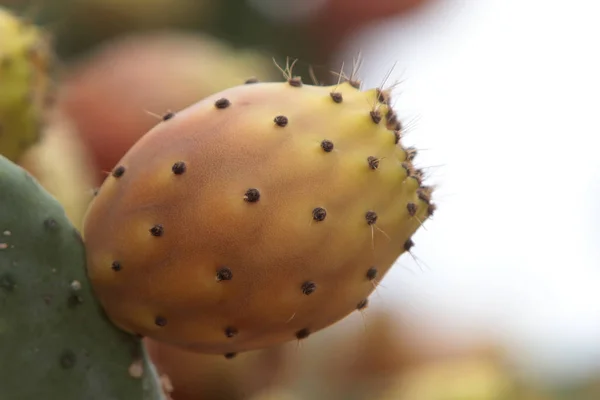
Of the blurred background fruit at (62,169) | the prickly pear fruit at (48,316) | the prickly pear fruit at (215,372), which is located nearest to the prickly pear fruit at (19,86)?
the blurred background fruit at (62,169)

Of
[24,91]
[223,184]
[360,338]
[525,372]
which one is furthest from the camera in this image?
[525,372]

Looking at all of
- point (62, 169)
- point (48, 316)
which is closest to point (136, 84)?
point (62, 169)

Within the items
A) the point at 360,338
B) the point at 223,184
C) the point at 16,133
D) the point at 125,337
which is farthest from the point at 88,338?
the point at 360,338

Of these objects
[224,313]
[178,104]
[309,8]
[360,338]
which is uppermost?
[309,8]

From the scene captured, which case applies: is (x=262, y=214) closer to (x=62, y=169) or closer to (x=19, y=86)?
(x=19, y=86)

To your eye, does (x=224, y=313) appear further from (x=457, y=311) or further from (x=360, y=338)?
(x=457, y=311)

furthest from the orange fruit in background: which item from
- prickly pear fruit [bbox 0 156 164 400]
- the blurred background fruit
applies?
prickly pear fruit [bbox 0 156 164 400]

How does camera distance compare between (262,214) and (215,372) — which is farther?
(215,372)
